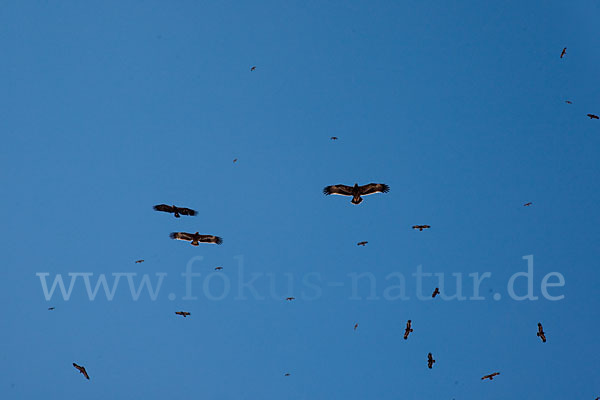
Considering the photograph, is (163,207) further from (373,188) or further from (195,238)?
(373,188)

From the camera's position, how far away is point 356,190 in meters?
21.0

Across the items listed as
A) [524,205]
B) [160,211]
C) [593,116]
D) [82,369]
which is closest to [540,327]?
[524,205]

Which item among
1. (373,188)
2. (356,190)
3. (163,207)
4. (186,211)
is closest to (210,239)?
(186,211)

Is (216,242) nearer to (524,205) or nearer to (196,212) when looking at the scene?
(196,212)

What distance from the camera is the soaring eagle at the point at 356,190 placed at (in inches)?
832

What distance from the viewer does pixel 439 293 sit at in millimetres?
24422

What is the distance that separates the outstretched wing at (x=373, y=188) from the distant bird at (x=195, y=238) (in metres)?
7.69

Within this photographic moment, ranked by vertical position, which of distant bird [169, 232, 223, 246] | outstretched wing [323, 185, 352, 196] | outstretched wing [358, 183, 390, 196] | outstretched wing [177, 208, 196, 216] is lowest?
distant bird [169, 232, 223, 246]

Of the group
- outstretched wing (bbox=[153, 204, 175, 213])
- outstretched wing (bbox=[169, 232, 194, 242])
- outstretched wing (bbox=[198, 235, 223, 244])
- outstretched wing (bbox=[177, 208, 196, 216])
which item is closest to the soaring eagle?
outstretched wing (bbox=[198, 235, 223, 244])

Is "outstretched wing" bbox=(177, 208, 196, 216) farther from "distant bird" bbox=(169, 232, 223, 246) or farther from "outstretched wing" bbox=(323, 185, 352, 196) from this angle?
"outstretched wing" bbox=(323, 185, 352, 196)

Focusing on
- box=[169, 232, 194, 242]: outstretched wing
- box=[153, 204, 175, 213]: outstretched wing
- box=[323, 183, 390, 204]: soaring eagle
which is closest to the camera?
box=[323, 183, 390, 204]: soaring eagle

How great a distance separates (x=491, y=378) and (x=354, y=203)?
37.1 ft

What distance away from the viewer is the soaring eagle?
21.1m

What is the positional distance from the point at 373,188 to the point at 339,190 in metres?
1.58
